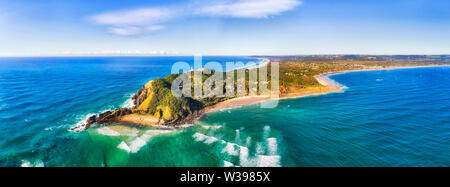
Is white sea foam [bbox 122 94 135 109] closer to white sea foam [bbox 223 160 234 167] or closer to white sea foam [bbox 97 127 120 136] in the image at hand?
white sea foam [bbox 97 127 120 136]

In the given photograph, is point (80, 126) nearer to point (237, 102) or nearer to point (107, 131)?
point (107, 131)

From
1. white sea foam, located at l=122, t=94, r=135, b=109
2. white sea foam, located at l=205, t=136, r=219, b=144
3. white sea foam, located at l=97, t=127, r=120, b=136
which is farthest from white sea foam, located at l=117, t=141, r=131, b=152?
white sea foam, located at l=122, t=94, r=135, b=109

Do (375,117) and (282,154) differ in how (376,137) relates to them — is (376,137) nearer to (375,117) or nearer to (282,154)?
(375,117)

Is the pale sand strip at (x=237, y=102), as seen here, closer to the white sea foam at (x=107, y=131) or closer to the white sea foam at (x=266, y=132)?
the white sea foam at (x=107, y=131)

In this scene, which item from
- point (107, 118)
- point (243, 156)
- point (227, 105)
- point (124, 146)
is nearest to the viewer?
point (243, 156)

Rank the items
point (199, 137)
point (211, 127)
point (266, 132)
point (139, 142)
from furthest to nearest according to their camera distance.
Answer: point (211, 127) < point (266, 132) < point (199, 137) < point (139, 142)

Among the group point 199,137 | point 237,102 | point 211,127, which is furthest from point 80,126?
point 237,102

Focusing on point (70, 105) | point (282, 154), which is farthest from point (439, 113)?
point (70, 105)

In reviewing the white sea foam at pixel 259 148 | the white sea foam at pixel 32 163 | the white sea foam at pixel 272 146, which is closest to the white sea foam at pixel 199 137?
the white sea foam at pixel 259 148
